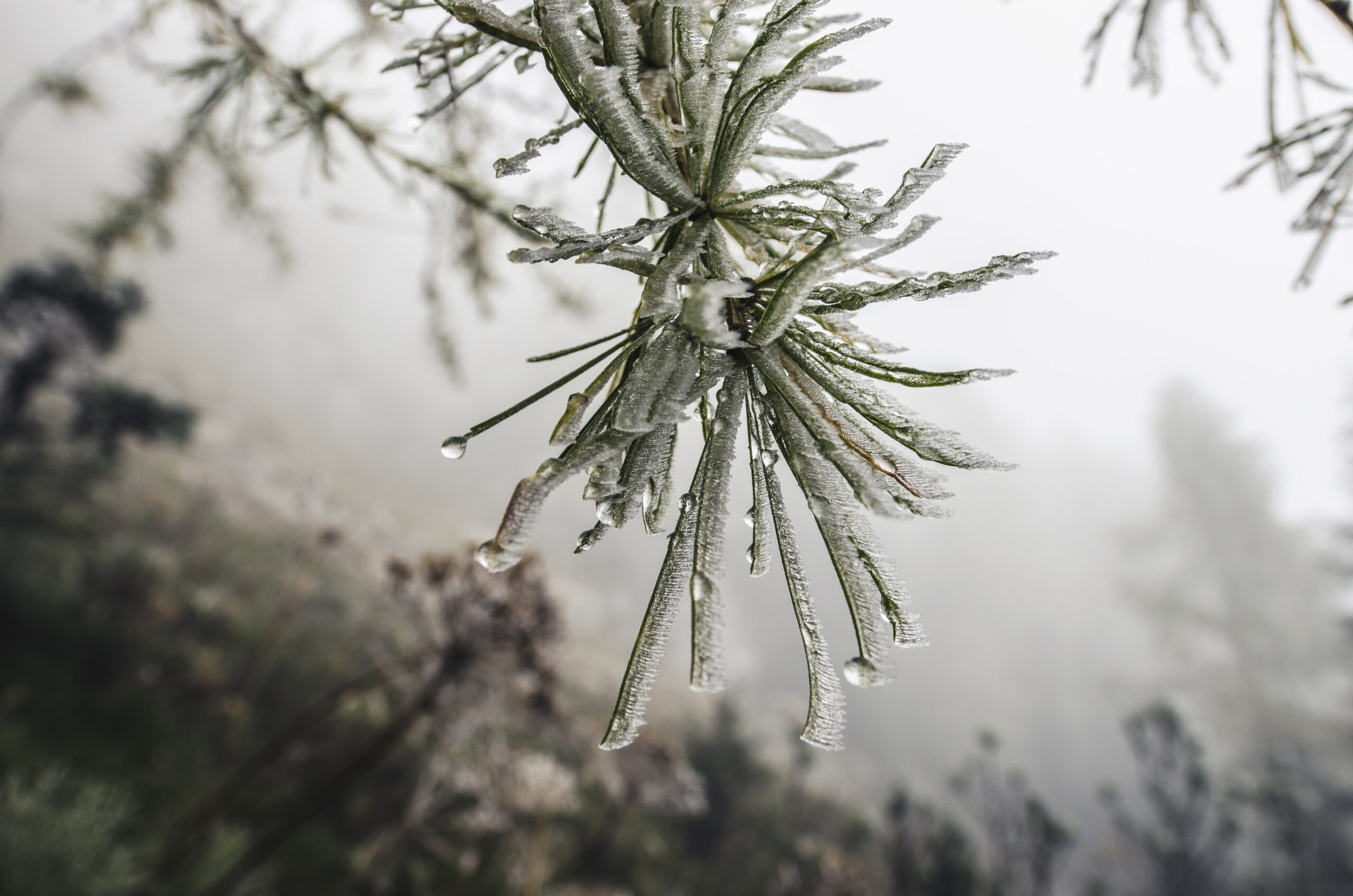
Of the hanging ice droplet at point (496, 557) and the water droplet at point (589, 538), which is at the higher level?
the water droplet at point (589, 538)

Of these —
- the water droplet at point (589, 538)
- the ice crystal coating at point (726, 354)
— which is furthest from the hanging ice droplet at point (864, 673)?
the water droplet at point (589, 538)

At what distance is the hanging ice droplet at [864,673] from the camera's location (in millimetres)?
235

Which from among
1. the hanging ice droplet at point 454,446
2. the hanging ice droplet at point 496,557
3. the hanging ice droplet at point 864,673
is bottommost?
the hanging ice droplet at point 864,673

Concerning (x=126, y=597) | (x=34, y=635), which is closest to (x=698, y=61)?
(x=34, y=635)

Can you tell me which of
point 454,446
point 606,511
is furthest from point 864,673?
point 454,446

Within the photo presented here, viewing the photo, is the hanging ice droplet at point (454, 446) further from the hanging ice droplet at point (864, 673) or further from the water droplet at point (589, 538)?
the hanging ice droplet at point (864, 673)

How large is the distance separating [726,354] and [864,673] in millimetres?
156

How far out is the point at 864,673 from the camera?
0.24 metres

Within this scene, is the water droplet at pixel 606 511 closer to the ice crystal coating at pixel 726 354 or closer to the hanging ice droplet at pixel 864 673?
the ice crystal coating at pixel 726 354

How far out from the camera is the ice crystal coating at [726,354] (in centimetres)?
23

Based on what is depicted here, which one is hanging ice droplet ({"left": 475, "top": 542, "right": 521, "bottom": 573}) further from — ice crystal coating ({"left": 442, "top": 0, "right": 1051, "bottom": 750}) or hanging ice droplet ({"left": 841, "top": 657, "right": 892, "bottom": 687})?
hanging ice droplet ({"left": 841, "top": 657, "right": 892, "bottom": 687})

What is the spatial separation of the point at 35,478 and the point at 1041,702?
22.5 meters

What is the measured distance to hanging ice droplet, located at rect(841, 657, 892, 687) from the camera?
0.24 metres

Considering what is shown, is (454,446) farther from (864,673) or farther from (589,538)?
(864,673)
